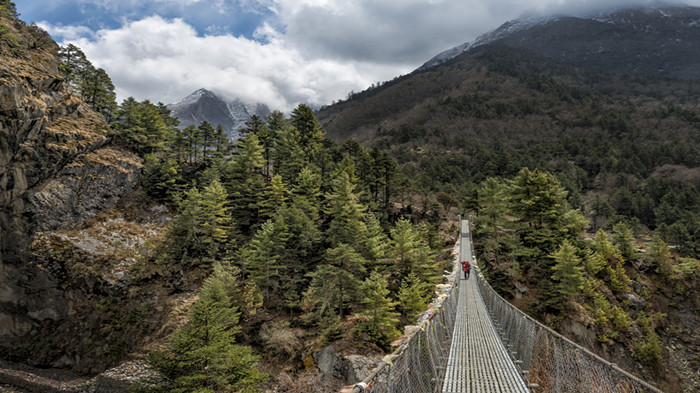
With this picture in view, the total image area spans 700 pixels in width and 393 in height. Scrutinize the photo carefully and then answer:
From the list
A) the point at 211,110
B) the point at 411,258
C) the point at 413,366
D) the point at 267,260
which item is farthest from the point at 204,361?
the point at 211,110

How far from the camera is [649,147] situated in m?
97.2

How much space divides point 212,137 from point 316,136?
1432cm

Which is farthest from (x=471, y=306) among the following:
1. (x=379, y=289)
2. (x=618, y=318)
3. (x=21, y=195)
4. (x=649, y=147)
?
(x=649, y=147)

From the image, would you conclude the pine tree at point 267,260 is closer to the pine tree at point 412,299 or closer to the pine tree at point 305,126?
the pine tree at point 412,299

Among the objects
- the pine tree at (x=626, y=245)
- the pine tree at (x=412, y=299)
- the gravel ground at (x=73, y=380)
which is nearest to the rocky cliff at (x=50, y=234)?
the gravel ground at (x=73, y=380)

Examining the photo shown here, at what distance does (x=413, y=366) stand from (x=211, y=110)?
186759mm

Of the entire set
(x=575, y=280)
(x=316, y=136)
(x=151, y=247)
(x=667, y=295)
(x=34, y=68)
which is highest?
(x=34, y=68)

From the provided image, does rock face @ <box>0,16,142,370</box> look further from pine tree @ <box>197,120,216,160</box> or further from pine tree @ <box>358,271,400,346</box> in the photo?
pine tree @ <box>358,271,400,346</box>

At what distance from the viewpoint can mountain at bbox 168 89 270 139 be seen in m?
150

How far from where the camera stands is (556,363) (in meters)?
6.54

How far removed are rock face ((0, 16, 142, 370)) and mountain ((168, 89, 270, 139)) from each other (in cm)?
12293

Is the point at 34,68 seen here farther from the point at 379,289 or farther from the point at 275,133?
the point at 379,289

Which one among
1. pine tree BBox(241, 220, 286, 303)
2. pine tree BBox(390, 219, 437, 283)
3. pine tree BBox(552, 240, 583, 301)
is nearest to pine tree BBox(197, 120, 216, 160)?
pine tree BBox(241, 220, 286, 303)

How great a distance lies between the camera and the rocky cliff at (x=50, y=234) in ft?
69.5
